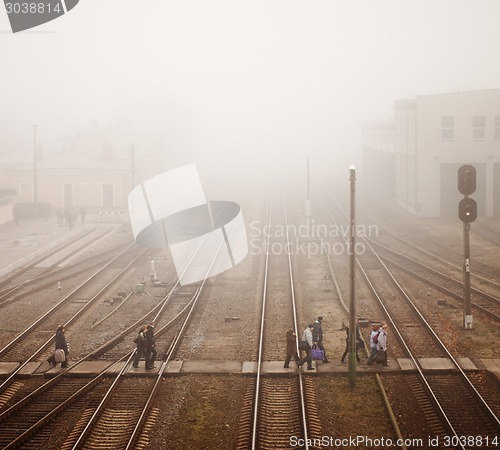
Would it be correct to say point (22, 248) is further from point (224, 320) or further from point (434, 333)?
point (434, 333)

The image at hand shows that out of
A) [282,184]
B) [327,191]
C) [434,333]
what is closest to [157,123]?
[282,184]

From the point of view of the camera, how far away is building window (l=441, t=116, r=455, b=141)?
43.8 metres

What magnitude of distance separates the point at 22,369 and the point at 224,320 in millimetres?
7059

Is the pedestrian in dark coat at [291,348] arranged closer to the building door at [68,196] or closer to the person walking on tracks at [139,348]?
the person walking on tracks at [139,348]

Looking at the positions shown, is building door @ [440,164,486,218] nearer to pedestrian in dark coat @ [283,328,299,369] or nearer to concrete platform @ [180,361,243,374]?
pedestrian in dark coat @ [283,328,299,369]

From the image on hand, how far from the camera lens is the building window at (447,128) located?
4381cm

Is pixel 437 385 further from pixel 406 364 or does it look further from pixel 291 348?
pixel 291 348

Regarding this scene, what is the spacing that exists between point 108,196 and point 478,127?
106 feet

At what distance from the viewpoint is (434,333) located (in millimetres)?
17859

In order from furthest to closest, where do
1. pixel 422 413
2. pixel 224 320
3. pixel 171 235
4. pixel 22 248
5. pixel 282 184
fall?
pixel 282 184 < pixel 171 235 < pixel 22 248 < pixel 224 320 < pixel 422 413

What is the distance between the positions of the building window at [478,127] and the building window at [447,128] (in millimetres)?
1480

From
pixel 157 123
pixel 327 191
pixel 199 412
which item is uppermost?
pixel 157 123

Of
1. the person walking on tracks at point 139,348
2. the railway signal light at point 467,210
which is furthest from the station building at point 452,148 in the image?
the person walking on tracks at point 139,348

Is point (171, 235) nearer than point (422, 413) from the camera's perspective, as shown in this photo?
No
